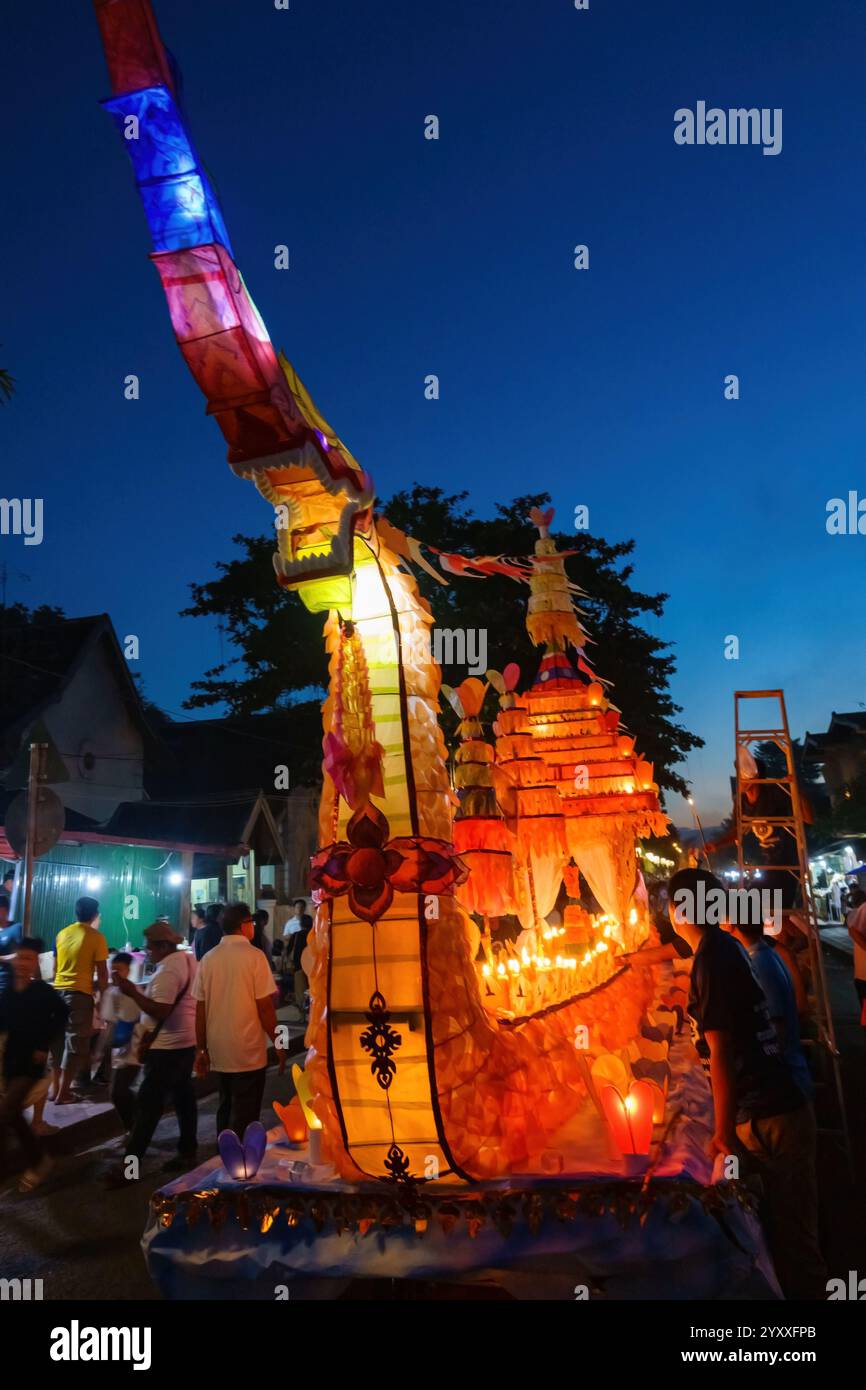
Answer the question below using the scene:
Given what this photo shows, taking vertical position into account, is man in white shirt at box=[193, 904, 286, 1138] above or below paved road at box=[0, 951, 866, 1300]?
above

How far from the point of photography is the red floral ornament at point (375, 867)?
3807 millimetres

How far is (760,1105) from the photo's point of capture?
3.32 metres

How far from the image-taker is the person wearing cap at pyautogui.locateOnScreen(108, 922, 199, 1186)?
591 cm

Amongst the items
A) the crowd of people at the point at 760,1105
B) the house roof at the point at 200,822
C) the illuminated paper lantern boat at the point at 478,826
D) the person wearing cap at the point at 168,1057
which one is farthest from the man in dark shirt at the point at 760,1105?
the house roof at the point at 200,822

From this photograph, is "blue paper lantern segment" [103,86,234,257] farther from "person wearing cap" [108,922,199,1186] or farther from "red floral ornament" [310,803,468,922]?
"person wearing cap" [108,922,199,1186]

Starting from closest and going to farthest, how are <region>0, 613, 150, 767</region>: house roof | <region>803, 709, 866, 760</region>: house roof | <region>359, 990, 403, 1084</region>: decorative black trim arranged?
<region>359, 990, 403, 1084</region>: decorative black trim < <region>0, 613, 150, 767</region>: house roof < <region>803, 709, 866, 760</region>: house roof

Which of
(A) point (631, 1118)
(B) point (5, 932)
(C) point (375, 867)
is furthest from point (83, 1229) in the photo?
(B) point (5, 932)

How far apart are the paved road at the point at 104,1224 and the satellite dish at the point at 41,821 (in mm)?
2509

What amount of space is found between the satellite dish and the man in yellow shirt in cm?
124

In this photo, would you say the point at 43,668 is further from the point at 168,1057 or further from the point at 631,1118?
the point at 631,1118

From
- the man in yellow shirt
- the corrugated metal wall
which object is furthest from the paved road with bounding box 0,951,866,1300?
the corrugated metal wall

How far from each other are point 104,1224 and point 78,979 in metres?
3.23
